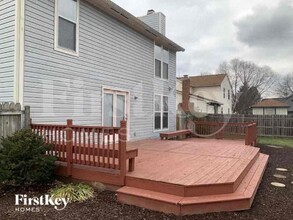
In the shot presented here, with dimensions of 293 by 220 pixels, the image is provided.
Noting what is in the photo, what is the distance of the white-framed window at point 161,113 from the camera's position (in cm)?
1293

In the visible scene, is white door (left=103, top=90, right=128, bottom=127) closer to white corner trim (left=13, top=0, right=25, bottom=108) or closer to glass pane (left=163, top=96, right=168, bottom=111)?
white corner trim (left=13, top=0, right=25, bottom=108)

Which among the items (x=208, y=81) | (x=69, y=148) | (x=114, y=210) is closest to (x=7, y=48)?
(x=69, y=148)

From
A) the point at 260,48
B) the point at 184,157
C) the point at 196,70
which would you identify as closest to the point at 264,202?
the point at 184,157

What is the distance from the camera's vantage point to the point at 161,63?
1331cm

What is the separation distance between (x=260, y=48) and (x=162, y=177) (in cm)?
3921

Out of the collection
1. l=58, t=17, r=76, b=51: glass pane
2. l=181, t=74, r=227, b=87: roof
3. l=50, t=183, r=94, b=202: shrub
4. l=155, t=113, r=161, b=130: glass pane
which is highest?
l=181, t=74, r=227, b=87: roof

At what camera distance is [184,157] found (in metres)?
7.22

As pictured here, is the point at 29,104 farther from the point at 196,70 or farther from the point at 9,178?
the point at 196,70

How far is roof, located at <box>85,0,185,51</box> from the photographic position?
27.7ft

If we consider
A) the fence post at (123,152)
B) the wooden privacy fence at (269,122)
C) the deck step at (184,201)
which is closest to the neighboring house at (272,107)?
the wooden privacy fence at (269,122)

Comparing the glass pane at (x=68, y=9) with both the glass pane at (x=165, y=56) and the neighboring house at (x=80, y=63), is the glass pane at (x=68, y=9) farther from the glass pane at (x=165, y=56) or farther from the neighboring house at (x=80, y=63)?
the glass pane at (x=165, y=56)

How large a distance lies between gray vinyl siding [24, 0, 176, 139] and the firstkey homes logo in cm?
239

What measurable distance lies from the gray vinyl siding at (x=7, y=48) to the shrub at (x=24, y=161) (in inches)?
62.7

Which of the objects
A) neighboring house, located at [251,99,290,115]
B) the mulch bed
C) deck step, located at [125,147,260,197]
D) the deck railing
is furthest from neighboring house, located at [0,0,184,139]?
neighboring house, located at [251,99,290,115]
